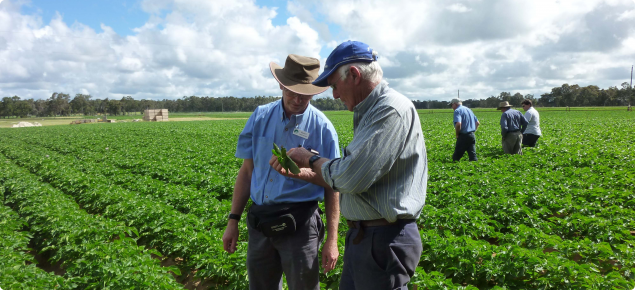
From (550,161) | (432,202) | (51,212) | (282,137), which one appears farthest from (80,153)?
(550,161)

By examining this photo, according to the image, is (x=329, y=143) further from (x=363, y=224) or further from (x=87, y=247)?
(x=87, y=247)

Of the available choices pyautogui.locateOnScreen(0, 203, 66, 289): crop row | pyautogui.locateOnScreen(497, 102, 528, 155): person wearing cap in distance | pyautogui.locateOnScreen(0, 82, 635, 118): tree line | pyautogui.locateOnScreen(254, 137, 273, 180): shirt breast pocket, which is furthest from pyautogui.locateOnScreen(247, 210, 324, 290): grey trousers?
pyautogui.locateOnScreen(0, 82, 635, 118): tree line

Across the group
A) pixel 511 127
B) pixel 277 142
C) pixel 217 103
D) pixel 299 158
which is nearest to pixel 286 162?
pixel 299 158

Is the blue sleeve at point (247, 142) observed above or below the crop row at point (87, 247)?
above

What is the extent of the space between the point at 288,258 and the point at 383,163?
1178mm

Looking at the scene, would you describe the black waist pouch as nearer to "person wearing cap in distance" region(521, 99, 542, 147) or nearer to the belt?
the belt

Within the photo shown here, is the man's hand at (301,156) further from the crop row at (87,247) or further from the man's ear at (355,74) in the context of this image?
the crop row at (87,247)

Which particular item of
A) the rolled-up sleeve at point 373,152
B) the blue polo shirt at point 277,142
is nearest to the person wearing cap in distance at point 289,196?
the blue polo shirt at point 277,142

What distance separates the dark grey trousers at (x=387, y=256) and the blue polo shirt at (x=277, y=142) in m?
0.75

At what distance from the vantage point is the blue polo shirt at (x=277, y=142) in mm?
2441

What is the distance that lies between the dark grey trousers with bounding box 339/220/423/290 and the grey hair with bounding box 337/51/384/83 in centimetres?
74

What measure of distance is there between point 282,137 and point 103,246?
11.4ft

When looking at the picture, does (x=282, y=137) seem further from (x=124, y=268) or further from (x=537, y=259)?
(x=537, y=259)

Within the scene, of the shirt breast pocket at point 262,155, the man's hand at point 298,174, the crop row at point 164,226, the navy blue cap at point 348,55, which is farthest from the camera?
the crop row at point 164,226
